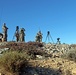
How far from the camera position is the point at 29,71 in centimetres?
1619

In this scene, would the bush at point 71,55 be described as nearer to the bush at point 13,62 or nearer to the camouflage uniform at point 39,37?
the bush at point 13,62

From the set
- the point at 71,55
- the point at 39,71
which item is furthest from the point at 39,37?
the point at 39,71

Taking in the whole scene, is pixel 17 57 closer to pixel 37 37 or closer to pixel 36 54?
pixel 36 54

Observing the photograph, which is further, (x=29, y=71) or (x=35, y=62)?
(x=35, y=62)

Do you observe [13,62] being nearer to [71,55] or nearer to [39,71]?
[39,71]

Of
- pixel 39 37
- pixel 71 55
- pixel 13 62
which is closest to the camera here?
pixel 13 62

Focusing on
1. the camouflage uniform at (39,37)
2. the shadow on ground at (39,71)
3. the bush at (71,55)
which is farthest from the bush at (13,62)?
the camouflage uniform at (39,37)

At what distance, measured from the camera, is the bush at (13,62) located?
15.4m

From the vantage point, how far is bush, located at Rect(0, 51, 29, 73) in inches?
605

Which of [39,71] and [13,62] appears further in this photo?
[39,71]

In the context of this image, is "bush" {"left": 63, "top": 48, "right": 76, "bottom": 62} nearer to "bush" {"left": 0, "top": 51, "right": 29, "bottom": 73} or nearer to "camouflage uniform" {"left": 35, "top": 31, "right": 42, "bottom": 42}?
"bush" {"left": 0, "top": 51, "right": 29, "bottom": 73}

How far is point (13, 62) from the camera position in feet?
50.8

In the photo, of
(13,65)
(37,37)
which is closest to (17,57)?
(13,65)

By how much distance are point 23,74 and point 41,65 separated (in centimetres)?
204
